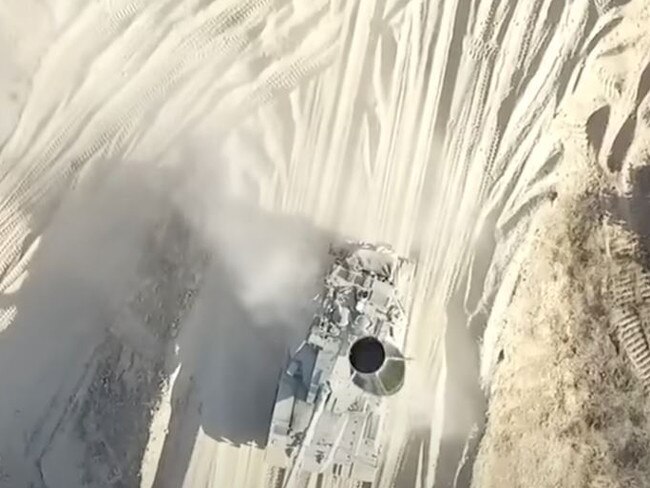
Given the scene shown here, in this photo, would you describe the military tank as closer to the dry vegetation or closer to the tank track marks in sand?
the dry vegetation

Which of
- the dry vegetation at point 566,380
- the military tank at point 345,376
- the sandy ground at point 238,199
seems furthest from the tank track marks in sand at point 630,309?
the military tank at point 345,376

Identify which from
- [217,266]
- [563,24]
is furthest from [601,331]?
[217,266]

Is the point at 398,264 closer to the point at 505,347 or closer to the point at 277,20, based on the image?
the point at 505,347

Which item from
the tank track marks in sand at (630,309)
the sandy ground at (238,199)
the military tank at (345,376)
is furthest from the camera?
the tank track marks in sand at (630,309)

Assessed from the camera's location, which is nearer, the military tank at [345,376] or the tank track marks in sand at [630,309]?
the military tank at [345,376]

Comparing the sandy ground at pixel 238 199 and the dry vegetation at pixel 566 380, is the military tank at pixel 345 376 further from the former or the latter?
the dry vegetation at pixel 566 380

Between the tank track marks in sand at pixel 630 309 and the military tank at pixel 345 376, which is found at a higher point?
the tank track marks in sand at pixel 630 309

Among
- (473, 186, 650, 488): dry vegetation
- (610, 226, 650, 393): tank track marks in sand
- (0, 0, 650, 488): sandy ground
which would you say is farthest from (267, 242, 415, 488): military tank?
(610, 226, 650, 393): tank track marks in sand
